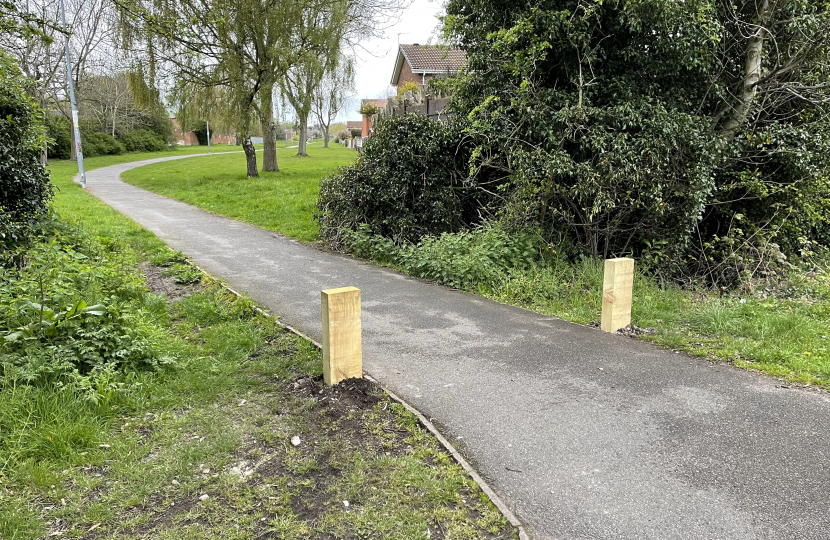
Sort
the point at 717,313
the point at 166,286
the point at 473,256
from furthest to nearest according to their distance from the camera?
the point at 473,256 → the point at 166,286 → the point at 717,313

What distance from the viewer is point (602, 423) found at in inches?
146

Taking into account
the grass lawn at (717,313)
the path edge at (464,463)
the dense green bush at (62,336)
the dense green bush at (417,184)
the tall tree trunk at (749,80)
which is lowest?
the path edge at (464,463)

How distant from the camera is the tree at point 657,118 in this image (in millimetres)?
7352

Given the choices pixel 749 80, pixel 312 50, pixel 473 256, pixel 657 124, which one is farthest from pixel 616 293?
pixel 312 50

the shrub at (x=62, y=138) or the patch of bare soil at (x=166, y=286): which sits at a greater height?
the shrub at (x=62, y=138)

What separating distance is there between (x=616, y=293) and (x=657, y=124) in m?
2.96

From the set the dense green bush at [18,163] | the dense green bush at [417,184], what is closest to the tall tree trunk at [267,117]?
the dense green bush at [417,184]

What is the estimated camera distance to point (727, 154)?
816 centimetres

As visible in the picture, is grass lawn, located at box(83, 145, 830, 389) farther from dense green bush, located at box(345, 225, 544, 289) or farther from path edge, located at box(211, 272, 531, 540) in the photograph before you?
path edge, located at box(211, 272, 531, 540)

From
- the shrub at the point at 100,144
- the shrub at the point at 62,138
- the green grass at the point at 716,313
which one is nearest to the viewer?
the green grass at the point at 716,313

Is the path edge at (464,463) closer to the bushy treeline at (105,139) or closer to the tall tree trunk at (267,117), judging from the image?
the tall tree trunk at (267,117)

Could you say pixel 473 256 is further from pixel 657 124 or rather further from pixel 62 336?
pixel 62 336

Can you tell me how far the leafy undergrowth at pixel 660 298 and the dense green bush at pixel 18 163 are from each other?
197 inches

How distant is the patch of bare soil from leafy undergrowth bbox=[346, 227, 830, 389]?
10.1ft
